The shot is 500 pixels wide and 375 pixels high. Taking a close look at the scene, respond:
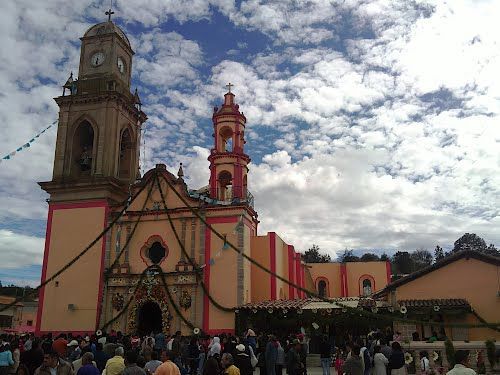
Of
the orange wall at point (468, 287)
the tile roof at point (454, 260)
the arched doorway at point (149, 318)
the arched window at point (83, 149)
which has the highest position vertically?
the arched window at point (83, 149)

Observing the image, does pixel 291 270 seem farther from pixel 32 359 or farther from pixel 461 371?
pixel 461 371

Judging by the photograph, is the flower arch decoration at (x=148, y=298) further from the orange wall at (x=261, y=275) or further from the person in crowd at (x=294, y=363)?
the person in crowd at (x=294, y=363)

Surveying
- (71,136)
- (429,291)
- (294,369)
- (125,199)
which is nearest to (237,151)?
(125,199)

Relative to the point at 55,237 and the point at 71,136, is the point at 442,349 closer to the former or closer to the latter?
the point at 55,237

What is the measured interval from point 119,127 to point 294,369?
68.0 ft

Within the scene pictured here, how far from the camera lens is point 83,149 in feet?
99.2

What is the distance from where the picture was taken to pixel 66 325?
26.4 meters

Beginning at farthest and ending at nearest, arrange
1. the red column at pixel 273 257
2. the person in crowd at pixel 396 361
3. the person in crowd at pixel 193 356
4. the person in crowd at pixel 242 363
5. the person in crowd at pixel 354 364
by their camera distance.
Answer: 1. the red column at pixel 273 257
2. the person in crowd at pixel 193 356
3. the person in crowd at pixel 396 361
4. the person in crowd at pixel 242 363
5. the person in crowd at pixel 354 364

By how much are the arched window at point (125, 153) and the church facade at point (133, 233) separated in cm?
9

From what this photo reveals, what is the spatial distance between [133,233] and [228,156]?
276 inches

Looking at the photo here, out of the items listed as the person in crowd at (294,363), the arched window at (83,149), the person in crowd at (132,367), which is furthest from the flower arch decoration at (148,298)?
the person in crowd at (132,367)

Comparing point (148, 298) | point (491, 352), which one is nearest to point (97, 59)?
point (148, 298)

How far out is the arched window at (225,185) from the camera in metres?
29.6

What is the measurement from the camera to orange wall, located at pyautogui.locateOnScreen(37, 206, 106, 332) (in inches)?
1043
